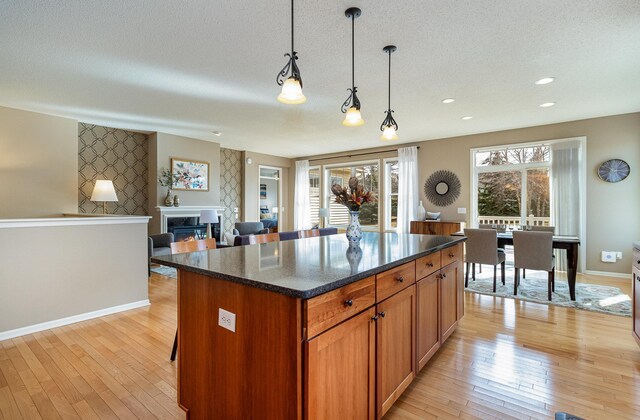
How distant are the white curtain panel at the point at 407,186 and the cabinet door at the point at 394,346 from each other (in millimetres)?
5227

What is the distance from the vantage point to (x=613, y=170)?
15.8 feet

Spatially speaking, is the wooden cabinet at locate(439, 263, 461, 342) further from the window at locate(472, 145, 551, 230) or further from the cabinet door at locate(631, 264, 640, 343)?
the window at locate(472, 145, 551, 230)

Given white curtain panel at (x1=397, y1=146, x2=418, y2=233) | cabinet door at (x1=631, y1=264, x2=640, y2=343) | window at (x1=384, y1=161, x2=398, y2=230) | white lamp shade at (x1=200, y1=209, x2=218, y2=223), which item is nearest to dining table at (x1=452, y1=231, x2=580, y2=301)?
cabinet door at (x1=631, y1=264, x2=640, y2=343)

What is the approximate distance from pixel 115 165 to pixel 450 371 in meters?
6.37

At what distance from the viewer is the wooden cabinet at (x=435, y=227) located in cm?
598

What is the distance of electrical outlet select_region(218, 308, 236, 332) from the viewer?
4.32 feet

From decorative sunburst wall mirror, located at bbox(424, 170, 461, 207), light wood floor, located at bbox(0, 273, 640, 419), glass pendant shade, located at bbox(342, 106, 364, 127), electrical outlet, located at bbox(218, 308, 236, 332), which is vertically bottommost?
light wood floor, located at bbox(0, 273, 640, 419)

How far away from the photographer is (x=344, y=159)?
26.6ft

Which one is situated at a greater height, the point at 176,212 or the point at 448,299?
the point at 176,212

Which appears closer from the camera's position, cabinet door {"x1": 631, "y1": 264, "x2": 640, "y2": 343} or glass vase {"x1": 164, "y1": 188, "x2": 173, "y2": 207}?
cabinet door {"x1": 631, "y1": 264, "x2": 640, "y2": 343}

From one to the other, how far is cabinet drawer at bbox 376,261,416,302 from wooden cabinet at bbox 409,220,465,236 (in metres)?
4.59

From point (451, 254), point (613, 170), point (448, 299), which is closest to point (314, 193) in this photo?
point (613, 170)

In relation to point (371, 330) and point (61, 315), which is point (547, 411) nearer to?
point (371, 330)

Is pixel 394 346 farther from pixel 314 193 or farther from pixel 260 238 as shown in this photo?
pixel 314 193
